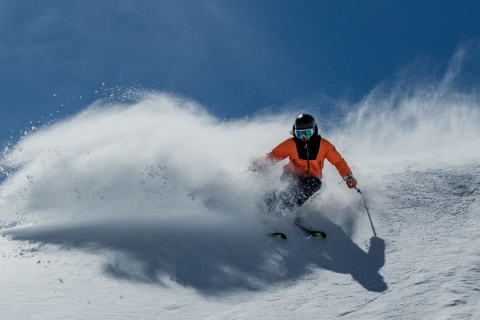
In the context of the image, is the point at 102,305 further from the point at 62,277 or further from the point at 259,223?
the point at 259,223

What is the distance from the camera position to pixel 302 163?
7.46 metres

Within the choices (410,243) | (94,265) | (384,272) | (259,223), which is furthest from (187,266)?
(410,243)

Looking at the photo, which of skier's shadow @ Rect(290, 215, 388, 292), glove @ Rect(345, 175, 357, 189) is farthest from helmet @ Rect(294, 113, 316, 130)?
skier's shadow @ Rect(290, 215, 388, 292)

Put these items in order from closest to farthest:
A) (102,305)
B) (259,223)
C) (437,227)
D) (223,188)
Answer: (102,305), (437,227), (259,223), (223,188)

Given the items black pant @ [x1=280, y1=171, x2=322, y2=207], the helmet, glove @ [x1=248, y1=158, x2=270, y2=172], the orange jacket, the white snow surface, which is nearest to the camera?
the white snow surface

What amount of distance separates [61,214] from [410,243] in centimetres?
547

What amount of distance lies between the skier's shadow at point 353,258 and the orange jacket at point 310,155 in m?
1.09

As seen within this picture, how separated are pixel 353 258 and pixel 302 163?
215 centimetres

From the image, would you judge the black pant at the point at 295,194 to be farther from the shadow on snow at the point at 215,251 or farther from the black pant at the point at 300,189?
the shadow on snow at the point at 215,251

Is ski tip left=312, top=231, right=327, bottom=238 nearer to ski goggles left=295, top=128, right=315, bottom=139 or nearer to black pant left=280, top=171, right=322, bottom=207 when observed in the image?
black pant left=280, top=171, right=322, bottom=207

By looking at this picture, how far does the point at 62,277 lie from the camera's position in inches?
202

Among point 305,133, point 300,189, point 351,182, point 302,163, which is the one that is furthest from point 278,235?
point 305,133


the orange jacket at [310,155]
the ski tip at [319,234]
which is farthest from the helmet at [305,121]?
the ski tip at [319,234]

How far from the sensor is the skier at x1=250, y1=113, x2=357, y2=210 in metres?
7.02
